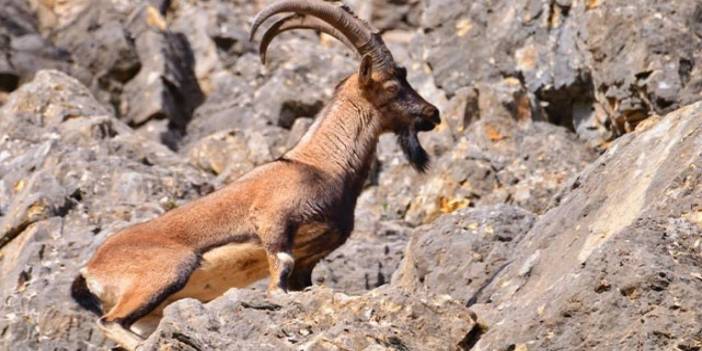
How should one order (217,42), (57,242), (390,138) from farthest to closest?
(217,42) → (390,138) → (57,242)

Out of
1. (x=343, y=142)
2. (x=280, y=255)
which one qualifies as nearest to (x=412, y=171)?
A: (x=343, y=142)

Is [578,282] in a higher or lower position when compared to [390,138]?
higher

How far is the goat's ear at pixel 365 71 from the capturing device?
1159 cm

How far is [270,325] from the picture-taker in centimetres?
764

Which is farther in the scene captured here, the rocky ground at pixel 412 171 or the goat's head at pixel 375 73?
the goat's head at pixel 375 73

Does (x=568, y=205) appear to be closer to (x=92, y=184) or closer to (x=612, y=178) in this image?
(x=612, y=178)

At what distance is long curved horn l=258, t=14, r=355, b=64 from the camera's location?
12.0 metres

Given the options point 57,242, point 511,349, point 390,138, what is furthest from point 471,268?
point 390,138

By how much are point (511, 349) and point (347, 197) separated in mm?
3853

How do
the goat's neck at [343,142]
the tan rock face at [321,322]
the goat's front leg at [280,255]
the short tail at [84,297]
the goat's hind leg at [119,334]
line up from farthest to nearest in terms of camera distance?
1. the goat's neck at [343,142]
2. the short tail at [84,297]
3. the goat's front leg at [280,255]
4. the goat's hind leg at [119,334]
5. the tan rock face at [321,322]

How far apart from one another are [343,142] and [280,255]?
152 cm

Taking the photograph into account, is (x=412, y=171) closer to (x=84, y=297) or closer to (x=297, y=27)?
(x=297, y=27)

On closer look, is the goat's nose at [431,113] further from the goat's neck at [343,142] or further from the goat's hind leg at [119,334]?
the goat's hind leg at [119,334]

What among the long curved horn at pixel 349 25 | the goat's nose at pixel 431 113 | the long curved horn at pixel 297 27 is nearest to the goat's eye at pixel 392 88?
the long curved horn at pixel 349 25
